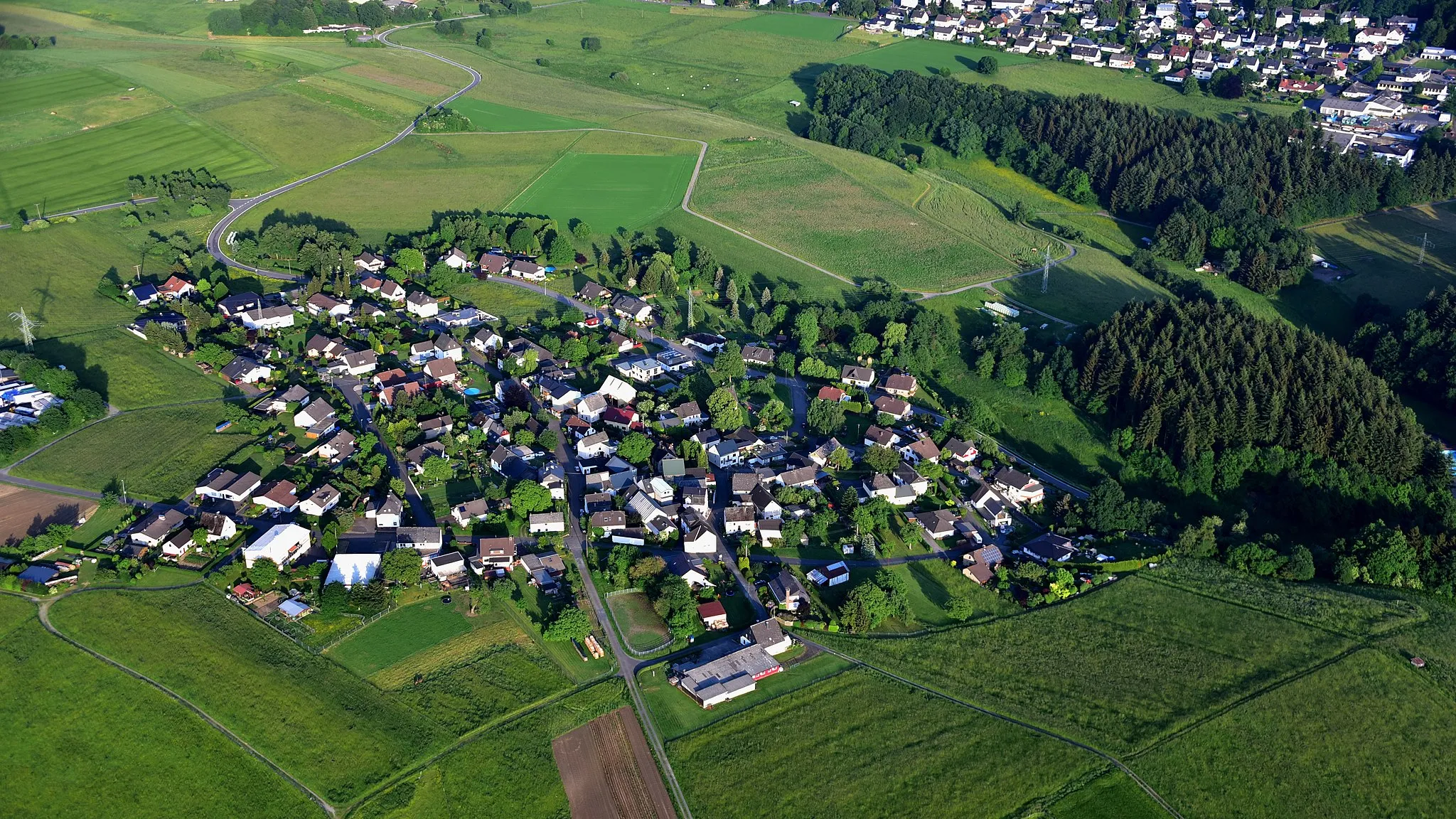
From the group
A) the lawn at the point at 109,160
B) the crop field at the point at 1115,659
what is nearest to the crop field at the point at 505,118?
the lawn at the point at 109,160

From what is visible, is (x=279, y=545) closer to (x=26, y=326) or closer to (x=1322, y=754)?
(x=26, y=326)

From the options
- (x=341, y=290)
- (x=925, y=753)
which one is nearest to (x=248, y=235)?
(x=341, y=290)

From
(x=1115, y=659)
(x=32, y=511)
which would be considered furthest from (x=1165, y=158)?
(x=32, y=511)

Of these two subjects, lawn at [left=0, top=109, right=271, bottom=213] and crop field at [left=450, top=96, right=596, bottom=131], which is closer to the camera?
lawn at [left=0, top=109, right=271, bottom=213]

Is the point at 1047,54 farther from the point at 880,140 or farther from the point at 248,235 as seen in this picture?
the point at 248,235

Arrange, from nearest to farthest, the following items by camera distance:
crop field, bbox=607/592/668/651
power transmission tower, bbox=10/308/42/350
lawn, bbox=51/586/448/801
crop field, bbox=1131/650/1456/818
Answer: lawn, bbox=51/586/448/801 → crop field, bbox=1131/650/1456/818 → crop field, bbox=607/592/668/651 → power transmission tower, bbox=10/308/42/350

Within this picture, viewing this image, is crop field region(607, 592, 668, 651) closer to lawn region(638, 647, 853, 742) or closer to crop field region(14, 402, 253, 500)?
lawn region(638, 647, 853, 742)

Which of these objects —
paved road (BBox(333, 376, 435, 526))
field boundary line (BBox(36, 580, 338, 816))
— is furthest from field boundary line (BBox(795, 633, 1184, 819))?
field boundary line (BBox(36, 580, 338, 816))
